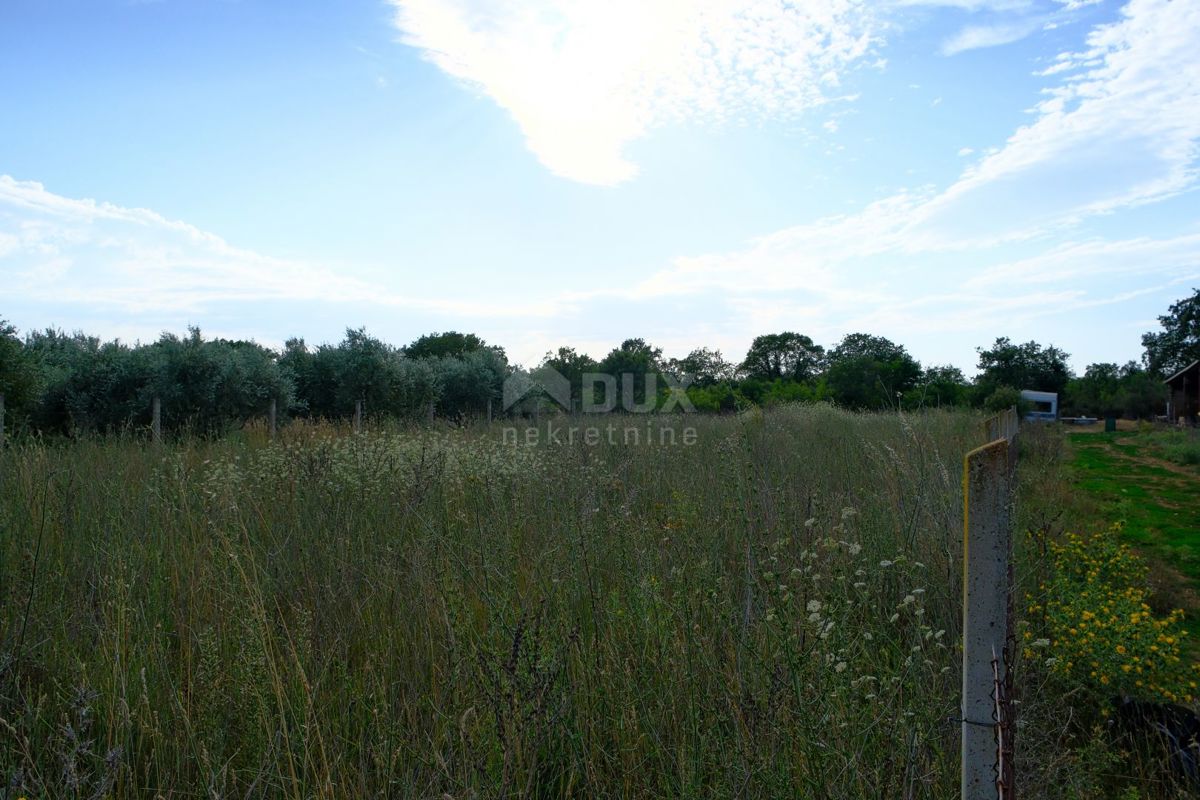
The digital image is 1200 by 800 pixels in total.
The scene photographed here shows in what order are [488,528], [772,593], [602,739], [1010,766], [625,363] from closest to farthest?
[1010,766] → [602,739] → [772,593] → [488,528] → [625,363]

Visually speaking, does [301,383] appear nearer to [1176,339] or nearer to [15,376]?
[15,376]

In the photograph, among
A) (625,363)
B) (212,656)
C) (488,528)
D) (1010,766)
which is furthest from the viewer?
(625,363)

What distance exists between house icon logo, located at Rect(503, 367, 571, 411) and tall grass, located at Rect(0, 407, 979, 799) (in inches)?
668

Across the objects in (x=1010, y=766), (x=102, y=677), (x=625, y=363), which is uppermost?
(x=625, y=363)

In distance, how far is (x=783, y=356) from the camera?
5097 centimetres

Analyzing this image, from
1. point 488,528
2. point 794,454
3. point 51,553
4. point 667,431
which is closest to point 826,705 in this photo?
point 488,528

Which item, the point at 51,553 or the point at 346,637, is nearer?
the point at 346,637

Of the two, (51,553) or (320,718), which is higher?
(51,553)

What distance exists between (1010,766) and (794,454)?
24.0 feet

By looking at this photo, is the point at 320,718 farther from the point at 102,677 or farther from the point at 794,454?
the point at 794,454

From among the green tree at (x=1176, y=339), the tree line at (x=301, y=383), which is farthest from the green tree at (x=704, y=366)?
the green tree at (x=1176, y=339)

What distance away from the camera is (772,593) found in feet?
9.37

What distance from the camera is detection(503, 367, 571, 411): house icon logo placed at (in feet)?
73.2

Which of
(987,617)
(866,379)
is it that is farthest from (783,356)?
(987,617)
